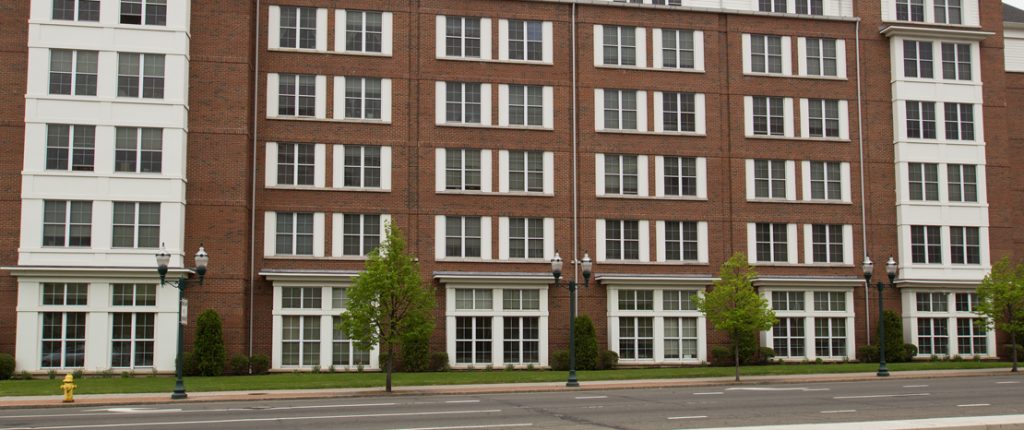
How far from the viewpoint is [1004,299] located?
4319cm

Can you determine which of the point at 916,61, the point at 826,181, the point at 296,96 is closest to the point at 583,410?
the point at 296,96

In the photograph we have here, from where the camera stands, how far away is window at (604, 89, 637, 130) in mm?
47406

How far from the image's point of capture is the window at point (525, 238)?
4612cm

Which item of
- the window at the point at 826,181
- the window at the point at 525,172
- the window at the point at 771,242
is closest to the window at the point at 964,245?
the window at the point at 826,181

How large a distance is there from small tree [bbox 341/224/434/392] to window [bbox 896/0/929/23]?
29052 millimetres

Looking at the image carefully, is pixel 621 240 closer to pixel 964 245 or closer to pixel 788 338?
pixel 788 338

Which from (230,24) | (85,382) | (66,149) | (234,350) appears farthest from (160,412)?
(230,24)

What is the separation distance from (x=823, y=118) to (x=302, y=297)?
994 inches

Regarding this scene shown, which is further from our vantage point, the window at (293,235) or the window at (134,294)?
the window at (293,235)

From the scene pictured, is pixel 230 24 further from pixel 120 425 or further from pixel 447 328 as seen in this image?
pixel 120 425

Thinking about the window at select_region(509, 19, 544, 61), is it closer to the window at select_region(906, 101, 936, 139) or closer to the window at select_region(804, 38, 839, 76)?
the window at select_region(804, 38, 839, 76)

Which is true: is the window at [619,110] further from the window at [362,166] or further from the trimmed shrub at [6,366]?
the trimmed shrub at [6,366]

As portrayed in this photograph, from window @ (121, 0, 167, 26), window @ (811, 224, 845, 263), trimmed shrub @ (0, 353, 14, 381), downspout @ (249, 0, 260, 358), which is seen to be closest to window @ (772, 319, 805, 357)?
window @ (811, 224, 845, 263)

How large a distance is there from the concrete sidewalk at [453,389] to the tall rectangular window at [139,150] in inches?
487
